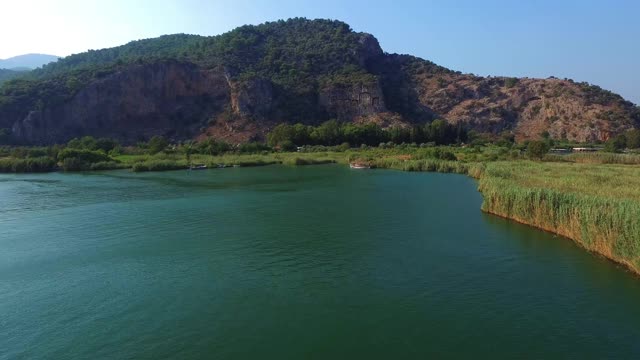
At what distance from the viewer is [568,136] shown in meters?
132

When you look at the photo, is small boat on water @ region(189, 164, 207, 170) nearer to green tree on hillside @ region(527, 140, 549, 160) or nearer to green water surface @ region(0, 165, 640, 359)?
green water surface @ region(0, 165, 640, 359)

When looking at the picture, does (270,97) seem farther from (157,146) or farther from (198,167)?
(198,167)

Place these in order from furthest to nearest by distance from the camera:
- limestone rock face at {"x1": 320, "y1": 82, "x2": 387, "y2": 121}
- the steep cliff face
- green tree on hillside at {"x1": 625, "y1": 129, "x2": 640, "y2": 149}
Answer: limestone rock face at {"x1": 320, "y1": 82, "x2": 387, "y2": 121} < the steep cliff face < green tree on hillside at {"x1": 625, "y1": 129, "x2": 640, "y2": 149}

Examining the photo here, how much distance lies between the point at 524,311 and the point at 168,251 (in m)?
16.5

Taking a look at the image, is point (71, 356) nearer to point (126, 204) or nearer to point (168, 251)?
point (168, 251)

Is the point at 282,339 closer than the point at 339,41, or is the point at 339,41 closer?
the point at 282,339

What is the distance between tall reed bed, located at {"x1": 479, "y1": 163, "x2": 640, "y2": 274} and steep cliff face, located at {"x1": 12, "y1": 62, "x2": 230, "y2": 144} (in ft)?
345

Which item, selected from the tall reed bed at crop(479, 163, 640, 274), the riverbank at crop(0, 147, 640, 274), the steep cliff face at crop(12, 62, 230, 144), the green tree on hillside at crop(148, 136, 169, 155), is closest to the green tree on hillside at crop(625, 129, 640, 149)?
the riverbank at crop(0, 147, 640, 274)

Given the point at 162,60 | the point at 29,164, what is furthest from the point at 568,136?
the point at 29,164

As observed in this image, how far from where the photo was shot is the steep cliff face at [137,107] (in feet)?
395

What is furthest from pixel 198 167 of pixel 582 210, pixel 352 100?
pixel 352 100

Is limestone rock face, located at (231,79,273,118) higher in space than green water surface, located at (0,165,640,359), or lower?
higher

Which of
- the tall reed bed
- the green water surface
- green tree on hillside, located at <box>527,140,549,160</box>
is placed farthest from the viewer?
green tree on hillside, located at <box>527,140,549,160</box>

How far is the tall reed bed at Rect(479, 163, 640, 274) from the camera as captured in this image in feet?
65.2
